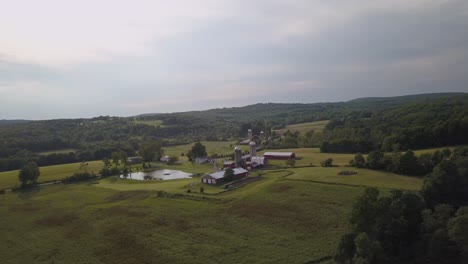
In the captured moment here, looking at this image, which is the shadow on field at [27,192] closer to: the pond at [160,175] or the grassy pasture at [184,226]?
the grassy pasture at [184,226]

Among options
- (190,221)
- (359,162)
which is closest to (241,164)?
(359,162)

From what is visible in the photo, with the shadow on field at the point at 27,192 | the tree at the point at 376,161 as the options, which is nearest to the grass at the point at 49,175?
the shadow on field at the point at 27,192

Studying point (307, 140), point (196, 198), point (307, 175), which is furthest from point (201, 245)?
point (307, 140)

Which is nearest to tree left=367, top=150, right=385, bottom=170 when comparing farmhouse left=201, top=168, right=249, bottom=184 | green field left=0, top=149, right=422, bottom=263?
green field left=0, top=149, right=422, bottom=263

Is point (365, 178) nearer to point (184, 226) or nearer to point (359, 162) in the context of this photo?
point (359, 162)

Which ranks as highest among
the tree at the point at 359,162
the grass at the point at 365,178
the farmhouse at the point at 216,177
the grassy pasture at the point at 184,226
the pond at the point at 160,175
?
the tree at the point at 359,162

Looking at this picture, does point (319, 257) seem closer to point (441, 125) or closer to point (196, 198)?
point (196, 198)

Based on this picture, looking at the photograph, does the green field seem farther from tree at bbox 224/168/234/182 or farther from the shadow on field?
tree at bbox 224/168/234/182

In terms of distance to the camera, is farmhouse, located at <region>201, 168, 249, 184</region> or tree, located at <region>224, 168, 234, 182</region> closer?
farmhouse, located at <region>201, 168, 249, 184</region>

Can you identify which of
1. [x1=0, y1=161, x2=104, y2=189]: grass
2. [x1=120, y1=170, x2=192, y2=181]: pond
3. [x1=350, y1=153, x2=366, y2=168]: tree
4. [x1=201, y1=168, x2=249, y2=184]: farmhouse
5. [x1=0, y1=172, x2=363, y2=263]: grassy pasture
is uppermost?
[x1=350, y1=153, x2=366, y2=168]: tree
